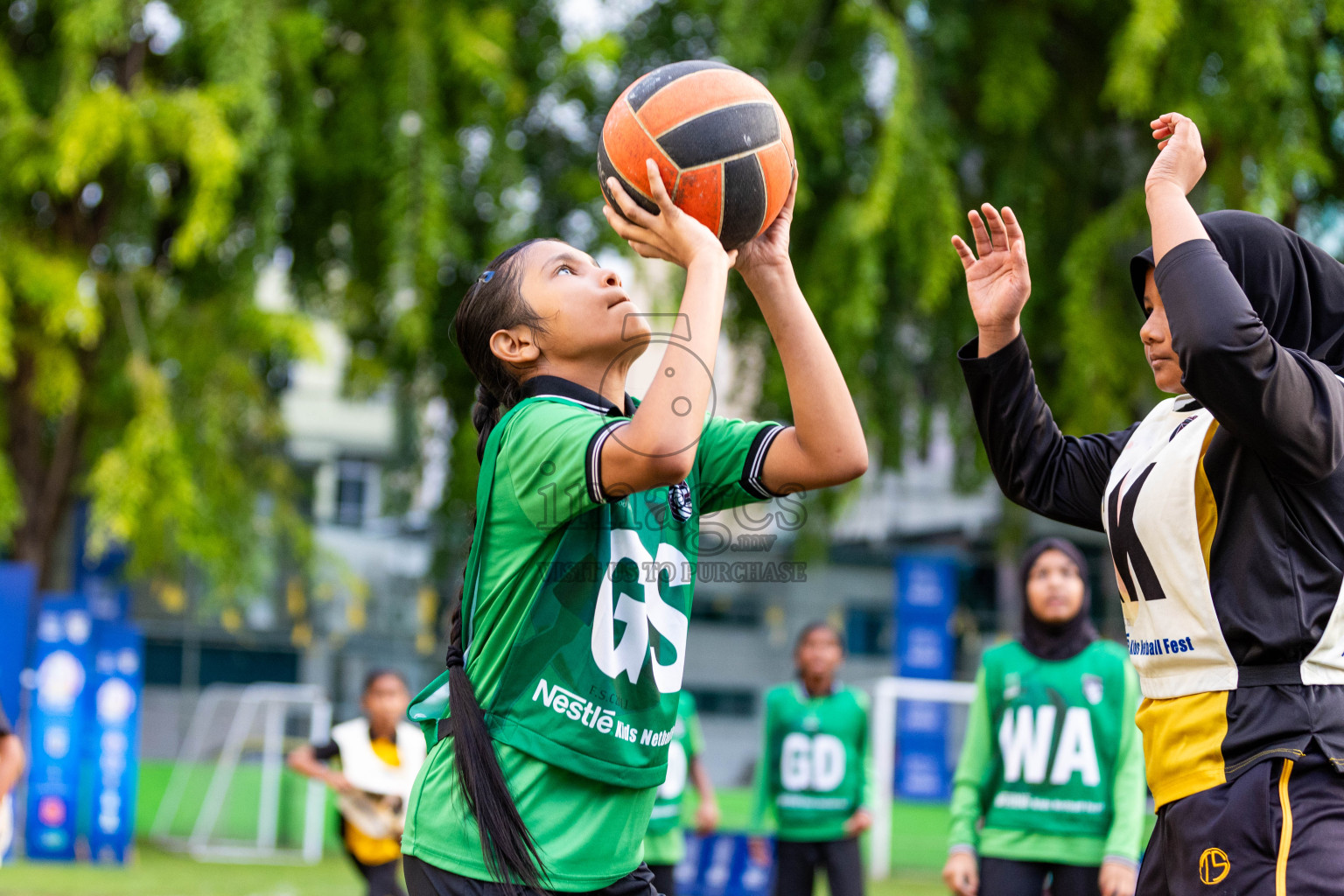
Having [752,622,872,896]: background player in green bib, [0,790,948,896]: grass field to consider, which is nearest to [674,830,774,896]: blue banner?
[0,790,948,896]: grass field

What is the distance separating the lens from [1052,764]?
523 centimetres

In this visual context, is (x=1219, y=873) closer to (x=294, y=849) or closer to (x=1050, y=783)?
(x=1050, y=783)

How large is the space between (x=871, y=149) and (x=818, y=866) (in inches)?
224

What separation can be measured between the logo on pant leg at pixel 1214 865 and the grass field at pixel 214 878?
881 cm

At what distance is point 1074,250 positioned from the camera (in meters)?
9.92

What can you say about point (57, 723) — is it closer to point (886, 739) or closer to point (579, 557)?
point (886, 739)

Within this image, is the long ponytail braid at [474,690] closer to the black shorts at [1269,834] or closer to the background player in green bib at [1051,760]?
the black shorts at [1269,834]

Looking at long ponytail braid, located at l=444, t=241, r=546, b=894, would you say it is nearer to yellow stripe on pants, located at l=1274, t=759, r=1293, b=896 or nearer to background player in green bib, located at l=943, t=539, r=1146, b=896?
yellow stripe on pants, located at l=1274, t=759, r=1293, b=896

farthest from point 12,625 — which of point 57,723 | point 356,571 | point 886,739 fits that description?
point 356,571

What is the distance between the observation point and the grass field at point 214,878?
9735 millimetres

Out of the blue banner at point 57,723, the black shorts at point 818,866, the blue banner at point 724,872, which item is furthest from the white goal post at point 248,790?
the black shorts at point 818,866

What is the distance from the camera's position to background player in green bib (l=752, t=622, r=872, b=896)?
22.8ft

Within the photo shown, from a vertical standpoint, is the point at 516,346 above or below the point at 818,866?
above

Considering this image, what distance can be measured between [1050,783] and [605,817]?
131 inches
